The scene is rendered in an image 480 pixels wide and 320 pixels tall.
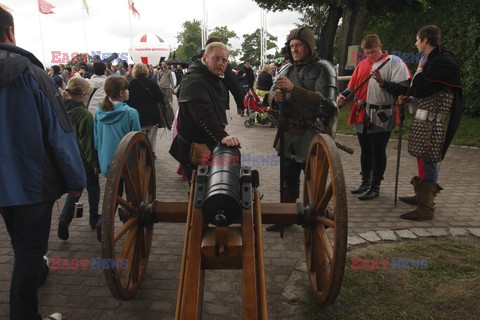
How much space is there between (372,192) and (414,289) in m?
2.29

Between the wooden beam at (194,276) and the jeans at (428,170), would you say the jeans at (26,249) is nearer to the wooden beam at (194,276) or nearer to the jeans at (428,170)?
Result: the wooden beam at (194,276)

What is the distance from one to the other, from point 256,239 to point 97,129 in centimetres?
234

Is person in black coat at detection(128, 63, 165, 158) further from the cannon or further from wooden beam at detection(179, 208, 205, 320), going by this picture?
wooden beam at detection(179, 208, 205, 320)

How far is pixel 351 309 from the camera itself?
8.64ft

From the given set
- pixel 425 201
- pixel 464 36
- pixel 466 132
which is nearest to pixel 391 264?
pixel 425 201

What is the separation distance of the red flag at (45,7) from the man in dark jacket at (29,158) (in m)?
23.0

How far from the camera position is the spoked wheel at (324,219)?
2.19 metres

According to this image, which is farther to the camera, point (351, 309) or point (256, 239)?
point (351, 309)

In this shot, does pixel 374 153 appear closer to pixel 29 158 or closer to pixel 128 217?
pixel 128 217

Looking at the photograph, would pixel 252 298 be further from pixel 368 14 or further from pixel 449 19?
pixel 368 14

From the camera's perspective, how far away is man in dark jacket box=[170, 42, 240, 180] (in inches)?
118

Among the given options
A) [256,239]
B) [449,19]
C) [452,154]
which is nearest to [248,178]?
[256,239]

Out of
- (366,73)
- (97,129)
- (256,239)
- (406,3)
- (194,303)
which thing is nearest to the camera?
(194,303)

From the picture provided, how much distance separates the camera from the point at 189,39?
84750mm
